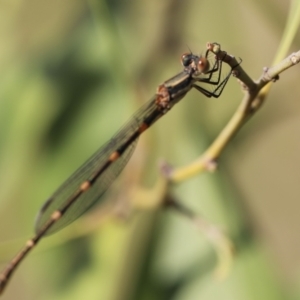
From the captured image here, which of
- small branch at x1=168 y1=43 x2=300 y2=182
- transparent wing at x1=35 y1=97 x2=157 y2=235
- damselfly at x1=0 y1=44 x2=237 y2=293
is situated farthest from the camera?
transparent wing at x1=35 y1=97 x2=157 y2=235

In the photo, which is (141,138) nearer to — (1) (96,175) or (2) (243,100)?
(1) (96,175)

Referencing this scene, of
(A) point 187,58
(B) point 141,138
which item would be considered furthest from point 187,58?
(B) point 141,138

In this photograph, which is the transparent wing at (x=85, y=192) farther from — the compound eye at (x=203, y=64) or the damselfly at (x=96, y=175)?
the compound eye at (x=203, y=64)

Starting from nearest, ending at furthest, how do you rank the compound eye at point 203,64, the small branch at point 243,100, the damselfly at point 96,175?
the small branch at point 243,100
the compound eye at point 203,64
the damselfly at point 96,175

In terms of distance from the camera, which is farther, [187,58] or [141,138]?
[141,138]

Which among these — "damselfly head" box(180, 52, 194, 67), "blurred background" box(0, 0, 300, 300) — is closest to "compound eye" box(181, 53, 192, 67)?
"damselfly head" box(180, 52, 194, 67)

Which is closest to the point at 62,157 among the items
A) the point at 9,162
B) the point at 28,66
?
the point at 9,162

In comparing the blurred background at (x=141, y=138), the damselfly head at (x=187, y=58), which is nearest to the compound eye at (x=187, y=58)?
the damselfly head at (x=187, y=58)

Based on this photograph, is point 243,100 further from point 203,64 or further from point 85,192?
point 85,192

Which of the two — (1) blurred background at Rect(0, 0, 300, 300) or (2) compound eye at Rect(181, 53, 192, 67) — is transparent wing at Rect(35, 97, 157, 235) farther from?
(2) compound eye at Rect(181, 53, 192, 67)
